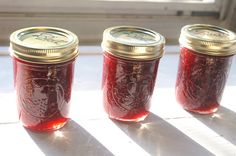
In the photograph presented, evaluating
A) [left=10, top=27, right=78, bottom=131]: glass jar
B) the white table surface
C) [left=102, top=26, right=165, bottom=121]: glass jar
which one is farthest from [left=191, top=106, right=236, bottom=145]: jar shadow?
[left=10, top=27, right=78, bottom=131]: glass jar

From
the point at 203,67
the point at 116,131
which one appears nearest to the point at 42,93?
the point at 116,131

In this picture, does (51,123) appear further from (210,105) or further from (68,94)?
(210,105)

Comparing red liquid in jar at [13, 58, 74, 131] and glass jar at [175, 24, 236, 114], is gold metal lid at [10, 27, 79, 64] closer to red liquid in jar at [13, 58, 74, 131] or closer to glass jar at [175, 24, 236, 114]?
red liquid in jar at [13, 58, 74, 131]

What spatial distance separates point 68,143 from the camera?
22.0 inches

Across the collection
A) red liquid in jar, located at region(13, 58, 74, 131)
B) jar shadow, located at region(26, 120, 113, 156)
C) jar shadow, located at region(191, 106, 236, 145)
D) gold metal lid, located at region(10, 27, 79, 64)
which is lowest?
jar shadow, located at region(26, 120, 113, 156)

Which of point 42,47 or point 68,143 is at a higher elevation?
point 42,47

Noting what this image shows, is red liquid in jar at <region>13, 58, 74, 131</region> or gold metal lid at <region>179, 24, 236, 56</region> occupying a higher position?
gold metal lid at <region>179, 24, 236, 56</region>

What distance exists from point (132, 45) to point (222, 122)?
221 mm

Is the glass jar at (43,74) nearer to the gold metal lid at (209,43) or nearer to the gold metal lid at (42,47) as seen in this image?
the gold metal lid at (42,47)

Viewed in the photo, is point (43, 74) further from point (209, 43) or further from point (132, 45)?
point (209, 43)

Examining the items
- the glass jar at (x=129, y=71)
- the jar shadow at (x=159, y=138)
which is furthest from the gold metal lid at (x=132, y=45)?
the jar shadow at (x=159, y=138)

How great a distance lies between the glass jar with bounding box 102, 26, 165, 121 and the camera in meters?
0.56

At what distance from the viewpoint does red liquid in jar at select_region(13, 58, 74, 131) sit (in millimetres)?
515

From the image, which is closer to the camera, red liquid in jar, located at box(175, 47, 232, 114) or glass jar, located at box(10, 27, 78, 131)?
glass jar, located at box(10, 27, 78, 131)
